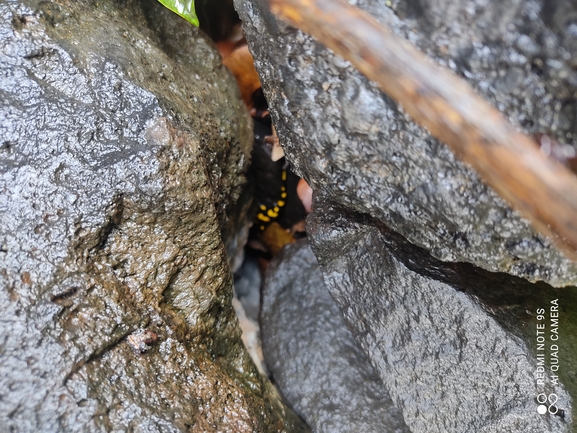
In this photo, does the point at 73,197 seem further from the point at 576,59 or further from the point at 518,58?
the point at 576,59

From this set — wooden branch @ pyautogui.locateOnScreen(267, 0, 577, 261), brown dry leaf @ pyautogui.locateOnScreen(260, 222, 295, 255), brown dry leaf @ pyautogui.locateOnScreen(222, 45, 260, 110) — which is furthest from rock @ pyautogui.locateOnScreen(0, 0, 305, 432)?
brown dry leaf @ pyautogui.locateOnScreen(260, 222, 295, 255)

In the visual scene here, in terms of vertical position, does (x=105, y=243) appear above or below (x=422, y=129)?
below

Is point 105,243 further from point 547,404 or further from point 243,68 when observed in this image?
point 547,404

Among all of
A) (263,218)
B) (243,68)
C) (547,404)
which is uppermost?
(243,68)

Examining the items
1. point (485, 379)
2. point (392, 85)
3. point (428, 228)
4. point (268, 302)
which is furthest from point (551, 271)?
point (268, 302)

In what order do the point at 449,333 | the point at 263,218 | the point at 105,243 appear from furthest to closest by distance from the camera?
the point at 263,218, the point at 449,333, the point at 105,243

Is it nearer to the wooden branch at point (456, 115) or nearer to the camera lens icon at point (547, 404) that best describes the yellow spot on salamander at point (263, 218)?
the wooden branch at point (456, 115)

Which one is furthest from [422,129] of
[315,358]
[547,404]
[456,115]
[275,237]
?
[275,237]
